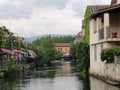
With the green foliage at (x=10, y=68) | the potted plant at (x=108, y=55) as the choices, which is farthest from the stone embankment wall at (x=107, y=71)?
the green foliage at (x=10, y=68)

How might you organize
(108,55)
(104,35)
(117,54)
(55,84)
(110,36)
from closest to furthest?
(117,54), (108,55), (55,84), (110,36), (104,35)

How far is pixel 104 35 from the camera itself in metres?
43.6

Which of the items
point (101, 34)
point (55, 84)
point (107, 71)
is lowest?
point (55, 84)

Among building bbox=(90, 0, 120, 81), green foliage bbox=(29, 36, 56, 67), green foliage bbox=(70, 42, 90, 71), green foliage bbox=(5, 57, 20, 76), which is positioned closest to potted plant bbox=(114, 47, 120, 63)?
building bbox=(90, 0, 120, 81)

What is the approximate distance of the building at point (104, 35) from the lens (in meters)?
39.3

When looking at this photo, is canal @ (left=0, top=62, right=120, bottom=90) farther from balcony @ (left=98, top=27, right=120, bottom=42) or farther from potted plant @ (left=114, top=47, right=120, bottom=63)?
balcony @ (left=98, top=27, right=120, bottom=42)

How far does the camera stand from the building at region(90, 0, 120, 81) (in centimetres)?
3930

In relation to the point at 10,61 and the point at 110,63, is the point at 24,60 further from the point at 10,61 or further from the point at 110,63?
the point at 110,63

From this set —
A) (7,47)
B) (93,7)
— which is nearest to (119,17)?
(93,7)

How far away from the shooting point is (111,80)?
119ft

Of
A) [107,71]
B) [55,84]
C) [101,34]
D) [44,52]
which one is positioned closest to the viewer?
[107,71]

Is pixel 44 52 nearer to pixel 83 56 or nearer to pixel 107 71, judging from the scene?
pixel 83 56

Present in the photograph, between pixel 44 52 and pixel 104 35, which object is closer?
pixel 104 35

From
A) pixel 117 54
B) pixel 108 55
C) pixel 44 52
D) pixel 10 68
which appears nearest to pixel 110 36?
pixel 108 55
